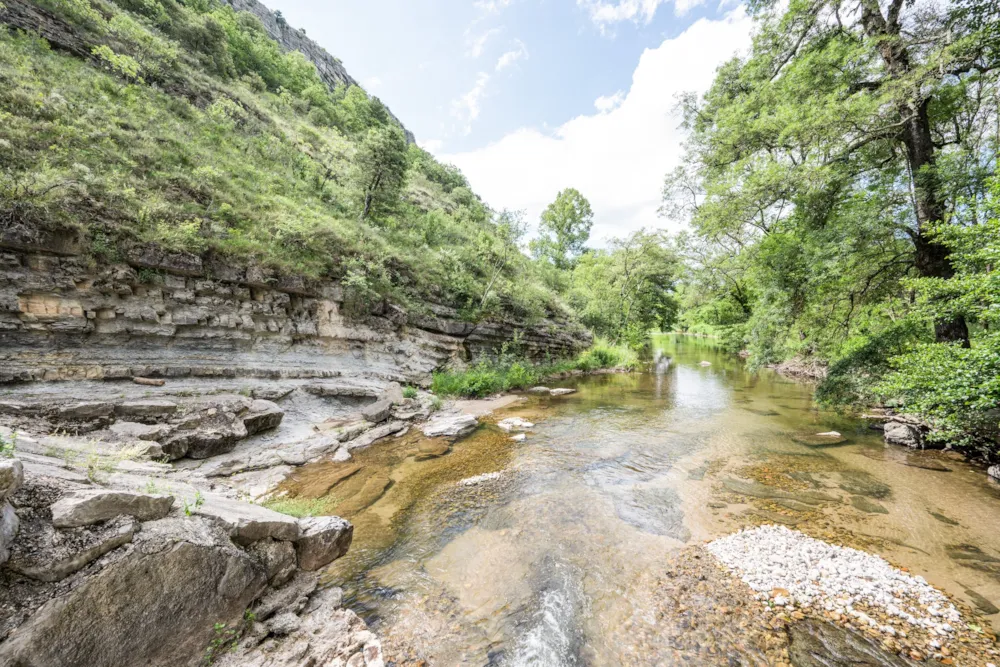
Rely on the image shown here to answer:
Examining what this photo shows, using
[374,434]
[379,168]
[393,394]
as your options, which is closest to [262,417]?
[374,434]

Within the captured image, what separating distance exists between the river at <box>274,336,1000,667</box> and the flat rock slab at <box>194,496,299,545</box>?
3.49 ft

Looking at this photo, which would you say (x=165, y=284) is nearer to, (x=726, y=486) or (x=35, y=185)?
(x=35, y=185)

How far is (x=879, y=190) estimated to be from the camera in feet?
28.9

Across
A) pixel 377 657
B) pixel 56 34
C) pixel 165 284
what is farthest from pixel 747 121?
pixel 56 34

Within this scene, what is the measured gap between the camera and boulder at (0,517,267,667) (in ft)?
7.33

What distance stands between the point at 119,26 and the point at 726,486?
2857cm

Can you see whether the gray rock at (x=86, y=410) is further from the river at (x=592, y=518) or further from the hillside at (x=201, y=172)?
the river at (x=592, y=518)

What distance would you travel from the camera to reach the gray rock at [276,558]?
357cm

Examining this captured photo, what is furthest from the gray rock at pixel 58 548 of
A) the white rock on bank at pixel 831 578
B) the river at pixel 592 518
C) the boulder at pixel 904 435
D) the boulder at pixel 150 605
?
the boulder at pixel 904 435

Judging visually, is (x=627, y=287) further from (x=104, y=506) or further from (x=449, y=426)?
(x=104, y=506)

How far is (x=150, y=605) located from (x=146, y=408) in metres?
6.35

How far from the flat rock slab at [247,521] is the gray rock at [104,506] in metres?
0.37

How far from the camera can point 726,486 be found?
6.80 meters

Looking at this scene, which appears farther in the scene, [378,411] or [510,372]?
[510,372]
